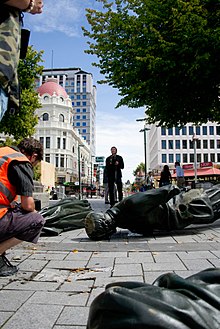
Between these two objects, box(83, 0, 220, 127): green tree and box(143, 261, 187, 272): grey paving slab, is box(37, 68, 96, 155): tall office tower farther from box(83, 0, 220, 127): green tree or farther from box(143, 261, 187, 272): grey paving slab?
box(143, 261, 187, 272): grey paving slab

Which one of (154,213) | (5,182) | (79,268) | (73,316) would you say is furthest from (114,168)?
(73,316)

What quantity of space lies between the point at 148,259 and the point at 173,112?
33.7 feet

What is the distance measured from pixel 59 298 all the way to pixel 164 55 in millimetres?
10093

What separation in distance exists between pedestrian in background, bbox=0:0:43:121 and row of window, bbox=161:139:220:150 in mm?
75551

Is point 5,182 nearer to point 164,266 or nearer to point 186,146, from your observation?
point 164,266

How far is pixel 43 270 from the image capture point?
3.21m

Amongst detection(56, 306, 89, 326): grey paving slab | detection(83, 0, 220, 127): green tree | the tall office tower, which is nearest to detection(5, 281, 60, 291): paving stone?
detection(56, 306, 89, 326): grey paving slab

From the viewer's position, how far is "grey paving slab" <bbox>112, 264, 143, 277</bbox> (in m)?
2.98

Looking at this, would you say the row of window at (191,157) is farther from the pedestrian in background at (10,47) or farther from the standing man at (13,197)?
the pedestrian in background at (10,47)

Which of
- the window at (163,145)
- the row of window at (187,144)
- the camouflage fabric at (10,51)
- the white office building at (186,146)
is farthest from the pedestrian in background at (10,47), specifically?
the window at (163,145)

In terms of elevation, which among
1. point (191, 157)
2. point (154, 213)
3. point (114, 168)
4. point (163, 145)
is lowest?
point (154, 213)

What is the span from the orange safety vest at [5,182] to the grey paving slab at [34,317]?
2.82ft

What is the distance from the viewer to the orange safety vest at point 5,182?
2.73 meters

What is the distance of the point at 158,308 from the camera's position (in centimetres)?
77
